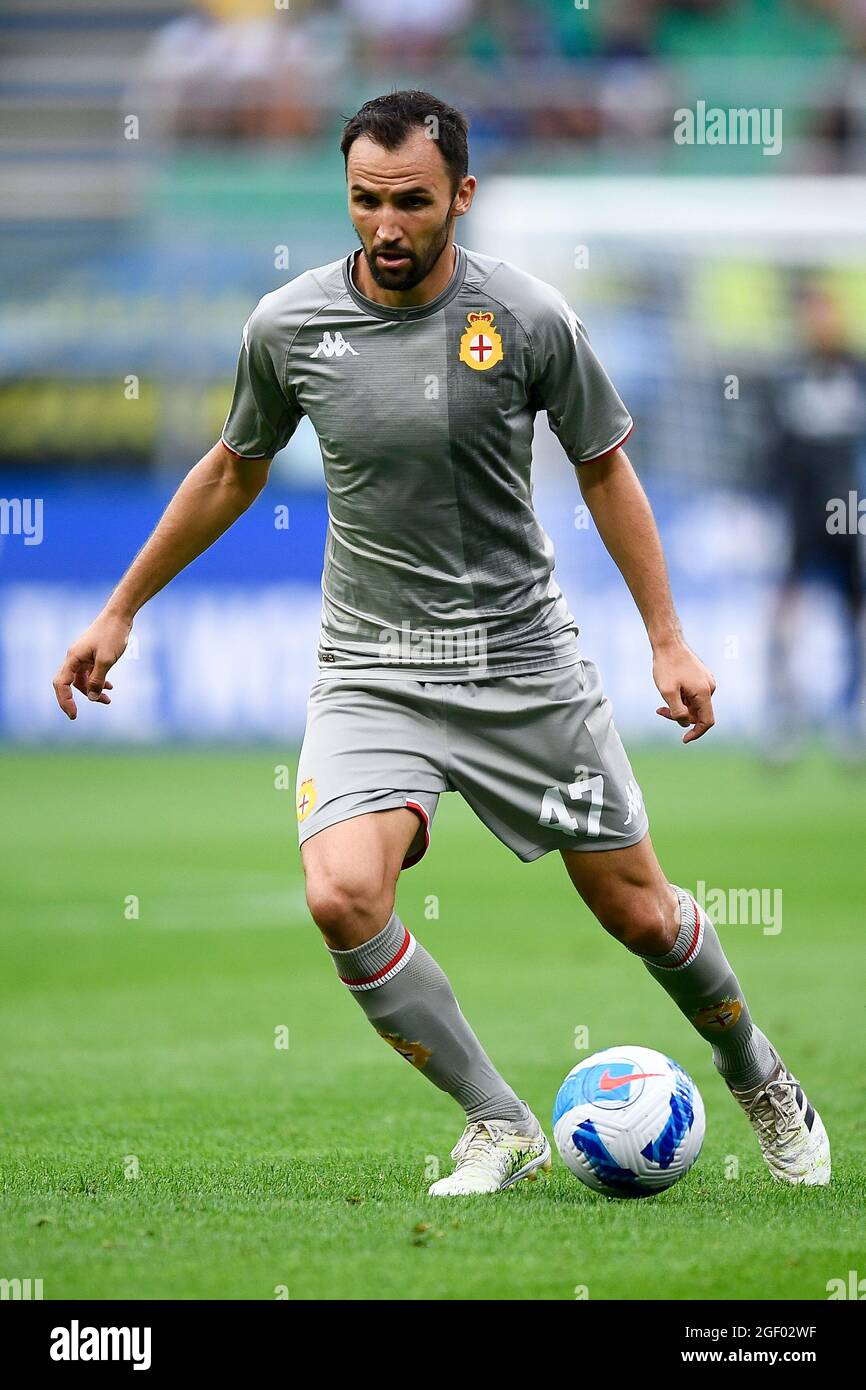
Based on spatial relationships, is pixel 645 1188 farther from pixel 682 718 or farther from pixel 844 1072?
pixel 844 1072

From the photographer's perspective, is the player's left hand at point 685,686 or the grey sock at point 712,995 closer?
the player's left hand at point 685,686

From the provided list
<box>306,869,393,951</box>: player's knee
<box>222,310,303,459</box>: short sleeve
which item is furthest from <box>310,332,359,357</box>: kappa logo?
<box>306,869,393,951</box>: player's knee

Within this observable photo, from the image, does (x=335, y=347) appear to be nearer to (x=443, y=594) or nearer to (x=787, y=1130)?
(x=443, y=594)

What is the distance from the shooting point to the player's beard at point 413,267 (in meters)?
4.25

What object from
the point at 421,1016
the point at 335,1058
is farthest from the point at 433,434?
the point at 335,1058

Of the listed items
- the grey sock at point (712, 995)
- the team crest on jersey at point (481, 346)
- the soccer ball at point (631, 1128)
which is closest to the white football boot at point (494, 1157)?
the soccer ball at point (631, 1128)

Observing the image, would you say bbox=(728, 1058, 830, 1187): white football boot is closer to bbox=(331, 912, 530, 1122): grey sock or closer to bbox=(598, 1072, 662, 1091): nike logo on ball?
bbox=(598, 1072, 662, 1091): nike logo on ball

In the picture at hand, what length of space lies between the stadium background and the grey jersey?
1.26 metres

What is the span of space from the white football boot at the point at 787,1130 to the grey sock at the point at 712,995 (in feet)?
0.12

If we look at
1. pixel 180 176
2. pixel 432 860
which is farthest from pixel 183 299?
pixel 432 860

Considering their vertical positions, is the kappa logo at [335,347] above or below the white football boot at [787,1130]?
above

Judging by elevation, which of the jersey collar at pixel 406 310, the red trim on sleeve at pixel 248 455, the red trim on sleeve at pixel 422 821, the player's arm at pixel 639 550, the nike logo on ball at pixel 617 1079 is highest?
the jersey collar at pixel 406 310

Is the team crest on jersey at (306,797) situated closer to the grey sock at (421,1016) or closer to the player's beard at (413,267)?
the grey sock at (421,1016)
